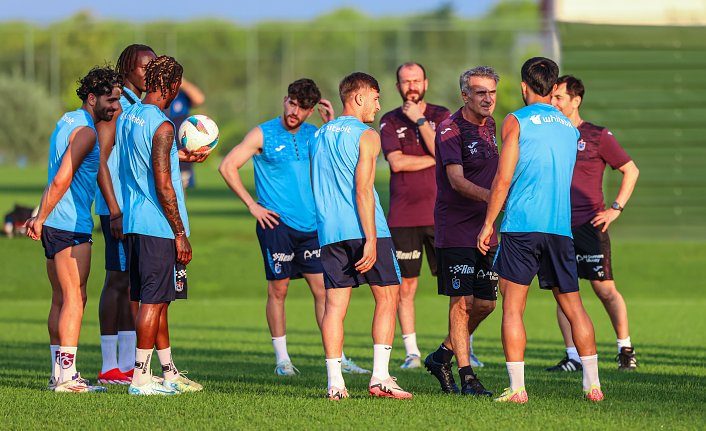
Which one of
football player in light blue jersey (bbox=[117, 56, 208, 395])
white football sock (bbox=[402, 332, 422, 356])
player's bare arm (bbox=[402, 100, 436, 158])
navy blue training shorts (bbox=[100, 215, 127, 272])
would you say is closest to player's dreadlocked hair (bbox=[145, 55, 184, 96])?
football player in light blue jersey (bbox=[117, 56, 208, 395])

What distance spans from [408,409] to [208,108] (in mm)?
69648

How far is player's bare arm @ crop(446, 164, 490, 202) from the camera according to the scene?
8102 millimetres

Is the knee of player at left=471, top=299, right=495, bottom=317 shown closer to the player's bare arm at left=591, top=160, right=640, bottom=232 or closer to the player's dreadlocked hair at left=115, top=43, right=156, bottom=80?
the player's bare arm at left=591, top=160, right=640, bottom=232

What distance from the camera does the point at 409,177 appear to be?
1061 cm

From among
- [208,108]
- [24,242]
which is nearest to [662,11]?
[24,242]

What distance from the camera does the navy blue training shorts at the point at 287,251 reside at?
10.1 meters

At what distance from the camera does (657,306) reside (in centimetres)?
1631

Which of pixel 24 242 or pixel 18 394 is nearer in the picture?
pixel 18 394

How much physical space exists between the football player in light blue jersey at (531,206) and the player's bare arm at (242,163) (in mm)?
2760

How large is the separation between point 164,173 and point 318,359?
3586mm

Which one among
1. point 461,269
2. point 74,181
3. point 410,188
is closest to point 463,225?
point 461,269

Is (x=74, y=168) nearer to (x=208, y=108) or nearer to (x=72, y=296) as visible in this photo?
(x=72, y=296)

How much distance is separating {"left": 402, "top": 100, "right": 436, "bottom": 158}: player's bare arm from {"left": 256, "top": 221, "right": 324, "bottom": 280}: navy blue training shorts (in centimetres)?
126

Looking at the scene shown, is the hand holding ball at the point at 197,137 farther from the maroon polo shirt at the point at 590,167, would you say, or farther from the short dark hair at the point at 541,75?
the maroon polo shirt at the point at 590,167
